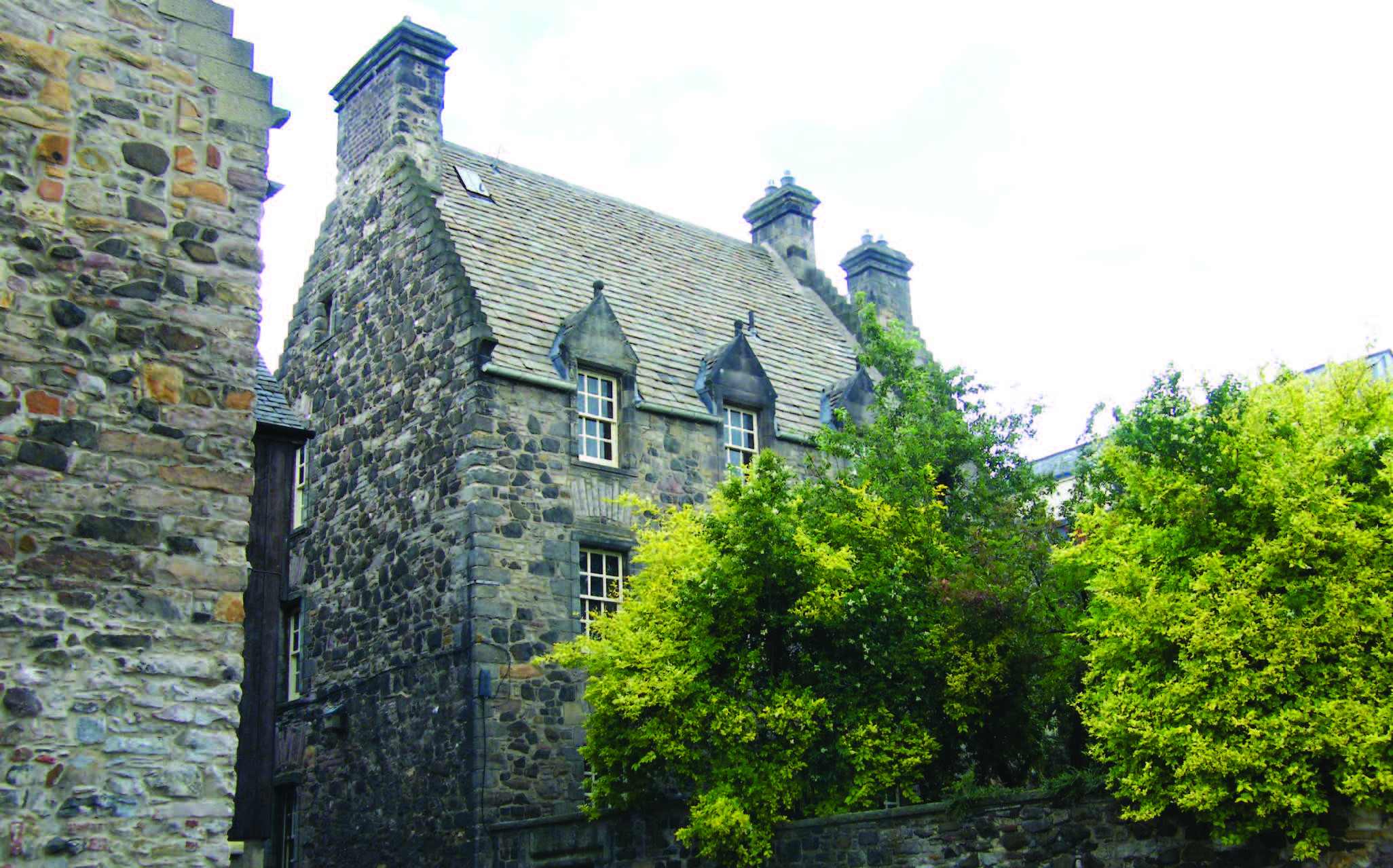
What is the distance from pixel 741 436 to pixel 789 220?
26.3 feet

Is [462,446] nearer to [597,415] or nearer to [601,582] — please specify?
[597,415]

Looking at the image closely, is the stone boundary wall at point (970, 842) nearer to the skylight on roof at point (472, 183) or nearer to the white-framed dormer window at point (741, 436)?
the white-framed dormer window at point (741, 436)

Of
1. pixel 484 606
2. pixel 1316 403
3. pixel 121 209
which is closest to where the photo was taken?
pixel 121 209

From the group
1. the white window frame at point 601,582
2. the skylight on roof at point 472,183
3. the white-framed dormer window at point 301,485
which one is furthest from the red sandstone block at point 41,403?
the skylight on roof at point 472,183

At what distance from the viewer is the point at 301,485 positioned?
21.5 metres

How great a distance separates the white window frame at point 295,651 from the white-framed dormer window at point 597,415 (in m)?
5.31

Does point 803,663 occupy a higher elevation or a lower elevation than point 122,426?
lower

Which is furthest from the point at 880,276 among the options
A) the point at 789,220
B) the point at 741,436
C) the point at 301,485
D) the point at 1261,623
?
the point at 1261,623

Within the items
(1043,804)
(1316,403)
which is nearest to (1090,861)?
(1043,804)

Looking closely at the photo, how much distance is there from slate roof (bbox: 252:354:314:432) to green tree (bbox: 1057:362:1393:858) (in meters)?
7.51

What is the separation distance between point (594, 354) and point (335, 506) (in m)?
4.73

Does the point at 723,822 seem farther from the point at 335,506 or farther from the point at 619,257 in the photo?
the point at 619,257

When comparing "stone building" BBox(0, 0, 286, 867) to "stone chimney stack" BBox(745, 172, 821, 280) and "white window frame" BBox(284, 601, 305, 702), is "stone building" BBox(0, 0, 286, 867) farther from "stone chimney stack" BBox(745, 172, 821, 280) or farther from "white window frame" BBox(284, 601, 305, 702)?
"stone chimney stack" BBox(745, 172, 821, 280)

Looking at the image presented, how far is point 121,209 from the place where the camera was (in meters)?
9.52
